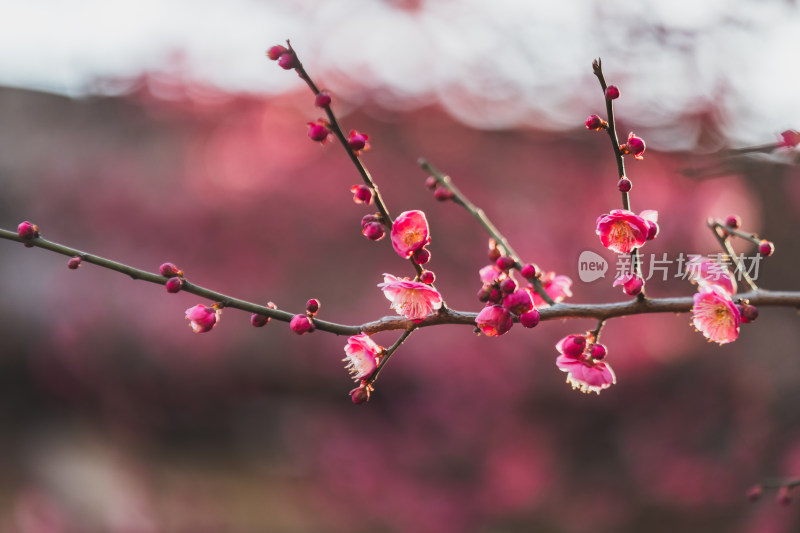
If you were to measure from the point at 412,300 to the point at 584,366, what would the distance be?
9.2 inches

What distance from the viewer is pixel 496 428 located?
3.36m

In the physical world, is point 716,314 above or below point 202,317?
above

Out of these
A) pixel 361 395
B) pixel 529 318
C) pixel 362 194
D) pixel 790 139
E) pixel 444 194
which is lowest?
pixel 361 395

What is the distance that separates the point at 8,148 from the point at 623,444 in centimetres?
427

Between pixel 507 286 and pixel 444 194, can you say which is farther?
pixel 444 194

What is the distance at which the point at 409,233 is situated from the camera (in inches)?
27.4

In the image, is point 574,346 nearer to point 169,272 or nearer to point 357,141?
point 357,141

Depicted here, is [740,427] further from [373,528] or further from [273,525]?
[273,525]

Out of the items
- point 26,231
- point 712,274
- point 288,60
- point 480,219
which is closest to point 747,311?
point 712,274

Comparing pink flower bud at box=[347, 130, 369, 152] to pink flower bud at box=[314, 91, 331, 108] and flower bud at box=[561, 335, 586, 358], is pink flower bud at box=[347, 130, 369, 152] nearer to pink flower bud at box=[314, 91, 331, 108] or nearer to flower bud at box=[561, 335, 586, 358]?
pink flower bud at box=[314, 91, 331, 108]

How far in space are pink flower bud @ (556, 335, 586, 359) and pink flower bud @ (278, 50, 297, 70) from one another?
447 millimetres

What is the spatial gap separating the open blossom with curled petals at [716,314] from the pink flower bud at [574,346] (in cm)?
13

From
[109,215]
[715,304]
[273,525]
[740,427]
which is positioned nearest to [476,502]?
[273,525]

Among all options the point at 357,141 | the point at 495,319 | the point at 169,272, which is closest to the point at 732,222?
the point at 495,319
